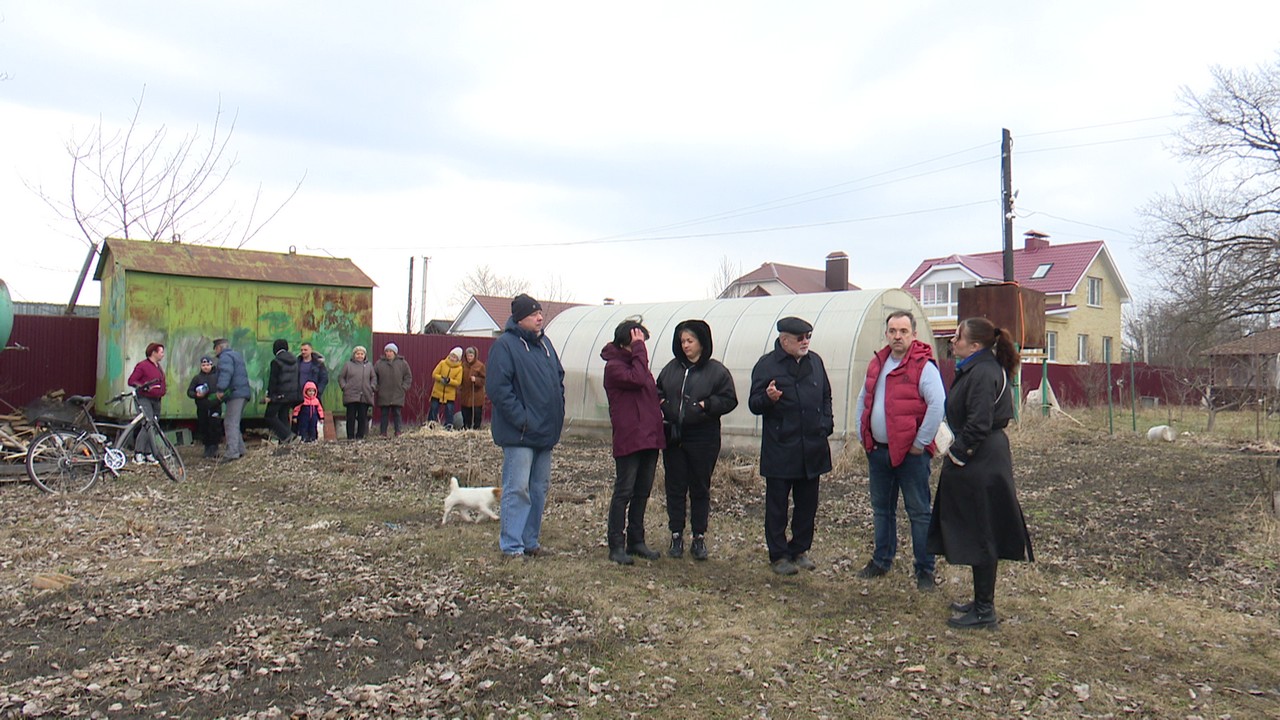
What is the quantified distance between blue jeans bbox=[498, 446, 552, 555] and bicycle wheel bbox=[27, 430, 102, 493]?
A: 5611 millimetres

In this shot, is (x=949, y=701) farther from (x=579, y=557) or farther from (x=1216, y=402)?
(x=1216, y=402)

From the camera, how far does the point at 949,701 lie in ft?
13.7

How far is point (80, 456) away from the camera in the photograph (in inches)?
394

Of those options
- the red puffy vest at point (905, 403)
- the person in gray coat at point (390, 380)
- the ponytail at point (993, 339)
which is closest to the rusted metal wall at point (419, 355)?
the person in gray coat at point (390, 380)

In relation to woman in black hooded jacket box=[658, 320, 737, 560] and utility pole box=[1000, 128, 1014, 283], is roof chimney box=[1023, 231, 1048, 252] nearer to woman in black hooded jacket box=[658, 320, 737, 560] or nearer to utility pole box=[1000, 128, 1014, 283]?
utility pole box=[1000, 128, 1014, 283]

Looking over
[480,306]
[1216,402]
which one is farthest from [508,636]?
[480,306]

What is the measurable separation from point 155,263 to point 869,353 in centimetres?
999

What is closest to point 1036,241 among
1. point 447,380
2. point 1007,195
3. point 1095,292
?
point 1095,292

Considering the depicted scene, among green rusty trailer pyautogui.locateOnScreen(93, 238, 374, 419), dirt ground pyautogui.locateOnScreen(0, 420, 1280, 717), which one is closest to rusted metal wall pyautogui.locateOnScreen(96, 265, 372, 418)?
green rusty trailer pyautogui.locateOnScreen(93, 238, 374, 419)

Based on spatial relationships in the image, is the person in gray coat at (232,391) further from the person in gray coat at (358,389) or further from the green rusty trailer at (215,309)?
the person in gray coat at (358,389)

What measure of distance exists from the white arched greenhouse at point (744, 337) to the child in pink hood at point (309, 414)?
3.74 metres

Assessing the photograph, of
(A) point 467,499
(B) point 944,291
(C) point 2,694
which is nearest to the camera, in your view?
(C) point 2,694

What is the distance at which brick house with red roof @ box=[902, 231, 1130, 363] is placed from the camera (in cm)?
3838

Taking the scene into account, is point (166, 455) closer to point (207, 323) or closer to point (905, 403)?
point (207, 323)
